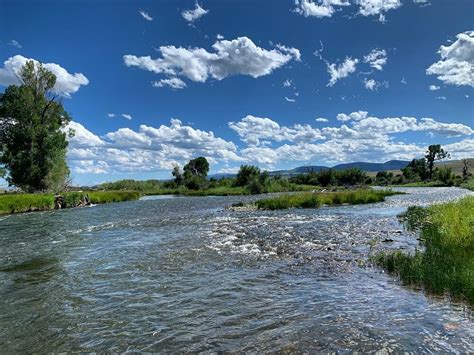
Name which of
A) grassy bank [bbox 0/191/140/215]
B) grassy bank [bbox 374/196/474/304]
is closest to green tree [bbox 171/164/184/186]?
grassy bank [bbox 0/191/140/215]

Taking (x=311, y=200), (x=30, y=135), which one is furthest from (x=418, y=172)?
(x=30, y=135)

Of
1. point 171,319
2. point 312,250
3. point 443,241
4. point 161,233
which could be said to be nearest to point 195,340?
point 171,319

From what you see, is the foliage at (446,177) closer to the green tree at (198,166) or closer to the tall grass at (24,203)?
the green tree at (198,166)

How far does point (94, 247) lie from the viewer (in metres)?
20.6

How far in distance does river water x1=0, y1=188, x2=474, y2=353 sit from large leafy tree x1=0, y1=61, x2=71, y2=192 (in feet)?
145

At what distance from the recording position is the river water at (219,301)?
306 inches

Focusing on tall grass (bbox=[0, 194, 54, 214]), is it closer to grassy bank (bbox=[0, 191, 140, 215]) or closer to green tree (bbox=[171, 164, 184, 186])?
grassy bank (bbox=[0, 191, 140, 215])

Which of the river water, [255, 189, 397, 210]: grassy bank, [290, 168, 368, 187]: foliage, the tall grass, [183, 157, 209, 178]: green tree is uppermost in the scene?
[183, 157, 209, 178]: green tree

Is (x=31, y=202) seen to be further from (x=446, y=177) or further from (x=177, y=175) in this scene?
(x=446, y=177)

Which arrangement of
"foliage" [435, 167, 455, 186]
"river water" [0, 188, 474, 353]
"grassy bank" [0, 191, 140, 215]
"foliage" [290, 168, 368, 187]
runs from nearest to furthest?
"river water" [0, 188, 474, 353] < "grassy bank" [0, 191, 140, 215] < "foliage" [435, 167, 455, 186] < "foliage" [290, 168, 368, 187]

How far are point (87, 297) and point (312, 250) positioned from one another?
36.0ft

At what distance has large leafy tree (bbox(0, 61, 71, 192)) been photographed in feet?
191

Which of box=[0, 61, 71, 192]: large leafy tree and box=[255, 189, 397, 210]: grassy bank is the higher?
box=[0, 61, 71, 192]: large leafy tree

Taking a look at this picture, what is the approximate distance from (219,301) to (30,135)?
58.0m
